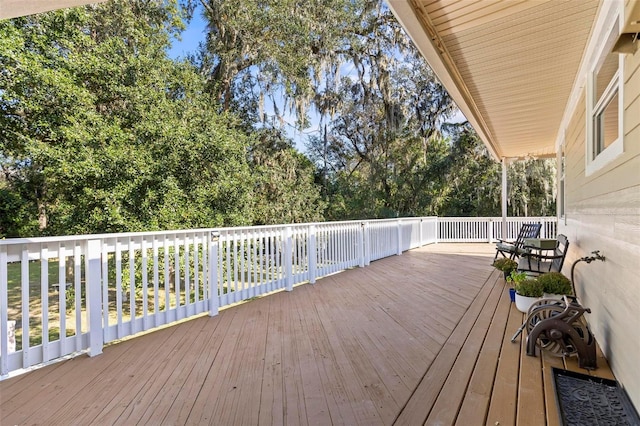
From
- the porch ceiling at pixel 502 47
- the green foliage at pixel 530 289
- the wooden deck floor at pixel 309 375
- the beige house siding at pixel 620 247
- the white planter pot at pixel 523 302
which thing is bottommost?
the wooden deck floor at pixel 309 375

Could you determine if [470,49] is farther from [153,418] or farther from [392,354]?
[153,418]

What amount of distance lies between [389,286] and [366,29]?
34.5ft

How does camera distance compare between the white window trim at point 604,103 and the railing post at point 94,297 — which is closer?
the white window trim at point 604,103

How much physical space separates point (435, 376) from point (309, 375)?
2.66ft

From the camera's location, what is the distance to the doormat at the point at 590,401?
5.49 ft

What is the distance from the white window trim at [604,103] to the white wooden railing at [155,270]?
3.35 metres

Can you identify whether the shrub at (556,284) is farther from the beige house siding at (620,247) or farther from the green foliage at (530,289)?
the beige house siding at (620,247)

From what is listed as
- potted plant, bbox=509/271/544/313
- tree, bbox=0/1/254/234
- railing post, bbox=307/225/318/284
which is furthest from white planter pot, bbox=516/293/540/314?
tree, bbox=0/1/254/234

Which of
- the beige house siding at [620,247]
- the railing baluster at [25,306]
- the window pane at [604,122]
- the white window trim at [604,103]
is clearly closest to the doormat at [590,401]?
the beige house siding at [620,247]

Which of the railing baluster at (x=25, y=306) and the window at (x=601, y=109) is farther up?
the window at (x=601, y=109)

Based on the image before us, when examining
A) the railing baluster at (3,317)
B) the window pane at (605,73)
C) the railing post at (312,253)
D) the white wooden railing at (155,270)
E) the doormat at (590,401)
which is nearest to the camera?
the doormat at (590,401)

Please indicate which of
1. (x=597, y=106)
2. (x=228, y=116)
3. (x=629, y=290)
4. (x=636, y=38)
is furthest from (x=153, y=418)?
(x=228, y=116)

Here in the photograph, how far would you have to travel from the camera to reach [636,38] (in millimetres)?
1662

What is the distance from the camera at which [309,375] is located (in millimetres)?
2139
